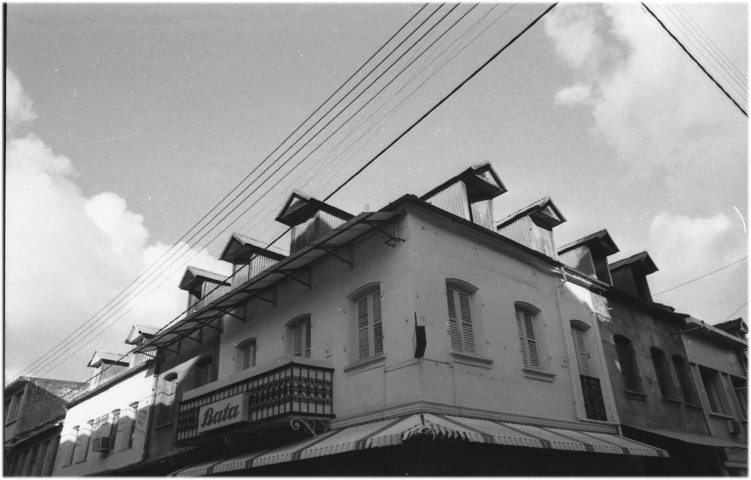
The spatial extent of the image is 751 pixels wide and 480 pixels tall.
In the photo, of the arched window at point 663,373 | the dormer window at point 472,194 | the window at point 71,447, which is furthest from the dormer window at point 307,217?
the window at point 71,447

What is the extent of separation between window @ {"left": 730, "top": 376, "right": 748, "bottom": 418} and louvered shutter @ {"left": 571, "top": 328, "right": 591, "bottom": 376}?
9.91 meters

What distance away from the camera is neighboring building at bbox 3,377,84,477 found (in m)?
26.8

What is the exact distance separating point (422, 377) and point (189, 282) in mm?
12767

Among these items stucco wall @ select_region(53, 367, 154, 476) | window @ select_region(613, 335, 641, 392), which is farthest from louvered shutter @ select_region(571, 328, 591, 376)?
stucco wall @ select_region(53, 367, 154, 476)

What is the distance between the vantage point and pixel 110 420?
71.5ft

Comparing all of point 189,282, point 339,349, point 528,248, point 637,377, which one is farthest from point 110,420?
point 637,377

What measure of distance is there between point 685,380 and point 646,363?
281 cm

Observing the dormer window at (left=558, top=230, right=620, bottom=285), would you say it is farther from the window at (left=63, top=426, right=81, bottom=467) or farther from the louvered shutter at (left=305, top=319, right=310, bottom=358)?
the window at (left=63, top=426, right=81, bottom=467)

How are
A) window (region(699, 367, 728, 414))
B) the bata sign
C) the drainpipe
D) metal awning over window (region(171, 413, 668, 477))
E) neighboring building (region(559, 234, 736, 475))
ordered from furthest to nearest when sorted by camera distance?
window (region(699, 367, 728, 414)) → the drainpipe → neighboring building (region(559, 234, 736, 475)) → the bata sign → metal awning over window (region(171, 413, 668, 477))

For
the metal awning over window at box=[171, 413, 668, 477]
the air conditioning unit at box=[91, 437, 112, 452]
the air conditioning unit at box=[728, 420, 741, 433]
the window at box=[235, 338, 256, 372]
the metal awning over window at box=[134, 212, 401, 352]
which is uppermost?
the metal awning over window at box=[134, 212, 401, 352]

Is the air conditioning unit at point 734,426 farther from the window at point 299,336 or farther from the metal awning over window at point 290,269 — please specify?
the window at point 299,336

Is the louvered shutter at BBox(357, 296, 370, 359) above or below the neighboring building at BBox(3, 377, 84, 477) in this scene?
below

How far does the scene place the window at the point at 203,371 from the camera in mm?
17719

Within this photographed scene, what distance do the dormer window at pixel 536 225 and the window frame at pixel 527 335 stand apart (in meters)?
2.07
